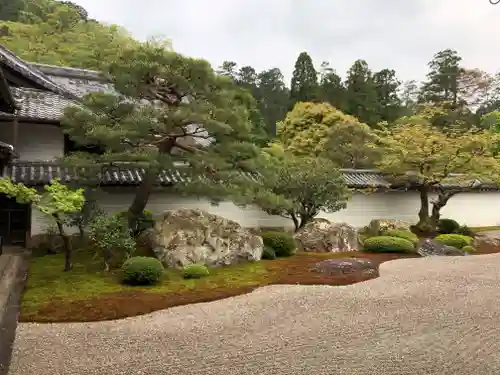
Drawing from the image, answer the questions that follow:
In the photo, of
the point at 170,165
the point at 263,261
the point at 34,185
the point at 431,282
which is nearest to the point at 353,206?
the point at 263,261

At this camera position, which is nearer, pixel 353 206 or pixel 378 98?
pixel 353 206

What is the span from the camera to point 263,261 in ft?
42.0

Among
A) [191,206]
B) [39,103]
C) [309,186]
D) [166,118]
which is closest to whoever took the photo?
[166,118]

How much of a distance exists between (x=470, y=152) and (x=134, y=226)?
14623 millimetres

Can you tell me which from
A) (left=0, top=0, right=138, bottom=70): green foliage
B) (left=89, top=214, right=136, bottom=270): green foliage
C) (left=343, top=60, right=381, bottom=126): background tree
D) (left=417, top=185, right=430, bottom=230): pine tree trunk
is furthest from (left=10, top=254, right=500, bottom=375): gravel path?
(left=343, top=60, right=381, bottom=126): background tree

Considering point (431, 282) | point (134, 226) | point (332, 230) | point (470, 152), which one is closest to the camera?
point (431, 282)

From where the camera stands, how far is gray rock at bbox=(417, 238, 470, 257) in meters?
15.1

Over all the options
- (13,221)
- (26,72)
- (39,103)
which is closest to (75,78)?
(39,103)

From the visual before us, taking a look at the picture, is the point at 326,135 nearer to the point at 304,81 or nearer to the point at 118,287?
the point at 304,81

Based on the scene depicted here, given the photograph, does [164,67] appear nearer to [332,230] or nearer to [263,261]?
[263,261]

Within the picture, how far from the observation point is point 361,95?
3656cm

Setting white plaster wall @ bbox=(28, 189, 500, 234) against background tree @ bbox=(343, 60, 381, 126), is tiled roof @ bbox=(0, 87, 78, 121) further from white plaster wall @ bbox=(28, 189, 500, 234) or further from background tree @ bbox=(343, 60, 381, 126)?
background tree @ bbox=(343, 60, 381, 126)

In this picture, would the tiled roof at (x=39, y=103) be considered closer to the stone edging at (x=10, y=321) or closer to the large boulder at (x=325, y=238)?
the stone edging at (x=10, y=321)

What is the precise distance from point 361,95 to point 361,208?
18.6 meters
